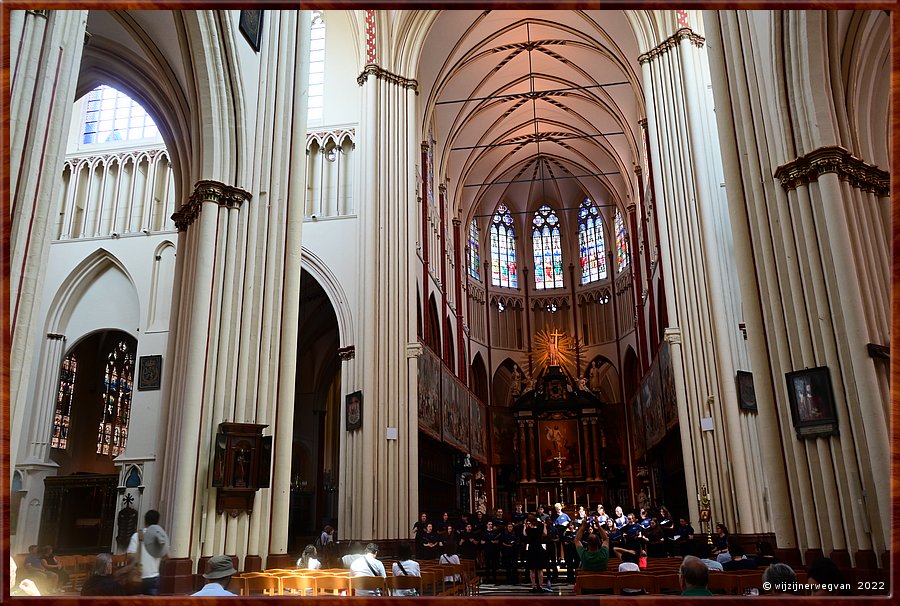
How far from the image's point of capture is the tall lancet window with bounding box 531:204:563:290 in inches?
1358

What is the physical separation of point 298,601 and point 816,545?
251 inches

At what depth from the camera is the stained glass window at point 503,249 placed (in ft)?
111

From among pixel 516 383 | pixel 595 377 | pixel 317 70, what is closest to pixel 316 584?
pixel 317 70

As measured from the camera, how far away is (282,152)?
10.3 m

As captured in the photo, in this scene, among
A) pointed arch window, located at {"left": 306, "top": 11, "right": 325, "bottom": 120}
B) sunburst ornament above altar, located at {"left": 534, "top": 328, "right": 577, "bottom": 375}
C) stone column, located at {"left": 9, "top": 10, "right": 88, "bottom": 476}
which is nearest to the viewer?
stone column, located at {"left": 9, "top": 10, "right": 88, "bottom": 476}

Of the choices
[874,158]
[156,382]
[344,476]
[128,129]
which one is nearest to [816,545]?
[874,158]

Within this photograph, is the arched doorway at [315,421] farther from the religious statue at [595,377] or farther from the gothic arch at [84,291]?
the religious statue at [595,377]

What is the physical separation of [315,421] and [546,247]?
15.6m

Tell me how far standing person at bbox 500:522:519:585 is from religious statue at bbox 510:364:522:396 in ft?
59.1

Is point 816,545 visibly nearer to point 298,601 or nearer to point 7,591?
point 298,601

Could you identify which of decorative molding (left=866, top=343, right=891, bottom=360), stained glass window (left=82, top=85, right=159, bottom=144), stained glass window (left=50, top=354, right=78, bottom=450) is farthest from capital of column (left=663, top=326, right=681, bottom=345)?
stained glass window (left=50, top=354, right=78, bottom=450)

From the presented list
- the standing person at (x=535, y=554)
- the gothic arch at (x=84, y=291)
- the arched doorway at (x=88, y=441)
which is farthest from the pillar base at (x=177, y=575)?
the arched doorway at (x=88, y=441)

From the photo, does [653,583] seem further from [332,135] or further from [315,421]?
[315,421]

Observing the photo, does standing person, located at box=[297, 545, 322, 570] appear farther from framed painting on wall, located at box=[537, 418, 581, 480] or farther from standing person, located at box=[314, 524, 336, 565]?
framed painting on wall, located at box=[537, 418, 581, 480]
